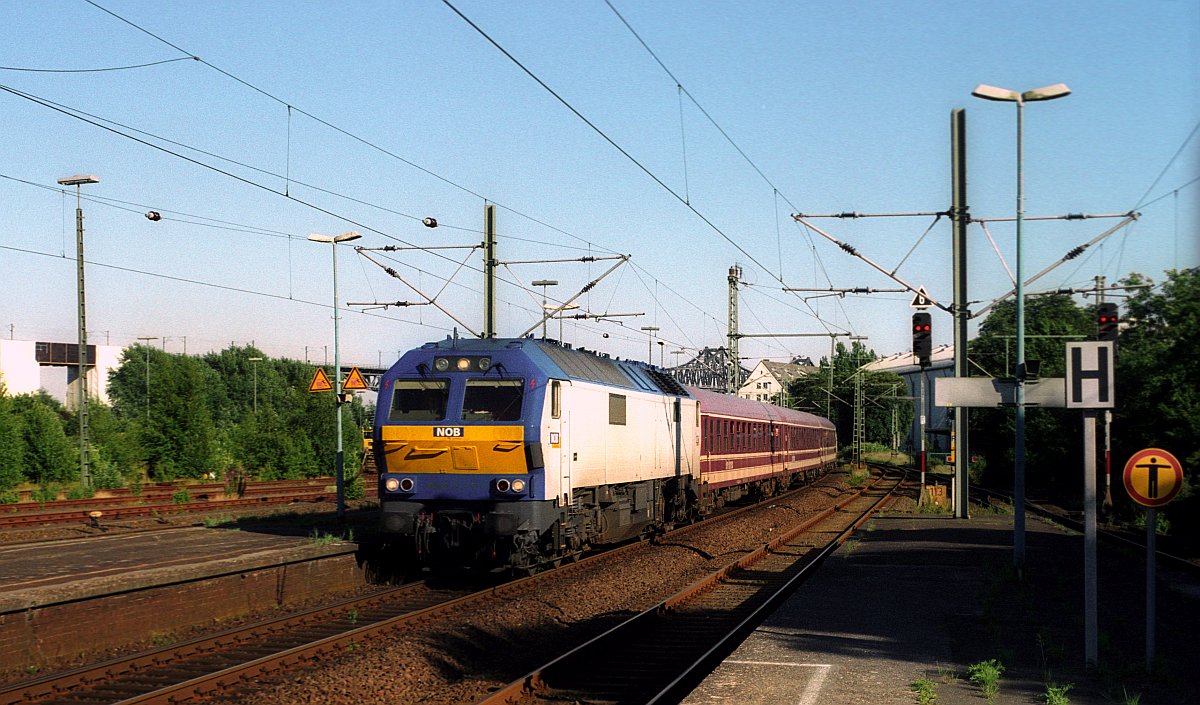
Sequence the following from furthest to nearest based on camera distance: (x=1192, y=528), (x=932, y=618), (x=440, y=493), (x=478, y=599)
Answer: (x=1192, y=528) → (x=440, y=493) → (x=478, y=599) → (x=932, y=618)

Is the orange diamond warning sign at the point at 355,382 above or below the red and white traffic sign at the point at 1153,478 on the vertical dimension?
above

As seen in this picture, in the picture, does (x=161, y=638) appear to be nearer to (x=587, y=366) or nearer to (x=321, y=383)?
(x=587, y=366)

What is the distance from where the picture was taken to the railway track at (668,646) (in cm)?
1004

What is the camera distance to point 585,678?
10703 millimetres

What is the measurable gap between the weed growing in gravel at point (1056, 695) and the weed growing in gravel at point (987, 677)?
40 centimetres

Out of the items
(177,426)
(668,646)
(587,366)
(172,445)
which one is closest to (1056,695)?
(668,646)

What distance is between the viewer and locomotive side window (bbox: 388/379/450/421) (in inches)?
644

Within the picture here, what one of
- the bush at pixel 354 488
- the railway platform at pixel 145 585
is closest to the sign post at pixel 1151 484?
the railway platform at pixel 145 585

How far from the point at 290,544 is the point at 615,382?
6265 millimetres

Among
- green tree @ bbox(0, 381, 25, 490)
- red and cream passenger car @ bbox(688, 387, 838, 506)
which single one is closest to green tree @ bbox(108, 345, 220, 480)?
green tree @ bbox(0, 381, 25, 490)

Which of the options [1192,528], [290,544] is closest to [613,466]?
[290,544]

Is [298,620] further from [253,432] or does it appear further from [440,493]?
[253,432]

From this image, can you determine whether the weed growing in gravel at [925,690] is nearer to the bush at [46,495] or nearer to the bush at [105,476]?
the bush at [46,495]

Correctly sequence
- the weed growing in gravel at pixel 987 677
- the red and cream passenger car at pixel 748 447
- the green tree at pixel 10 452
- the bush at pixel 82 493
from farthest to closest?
the green tree at pixel 10 452 → the bush at pixel 82 493 → the red and cream passenger car at pixel 748 447 → the weed growing in gravel at pixel 987 677
